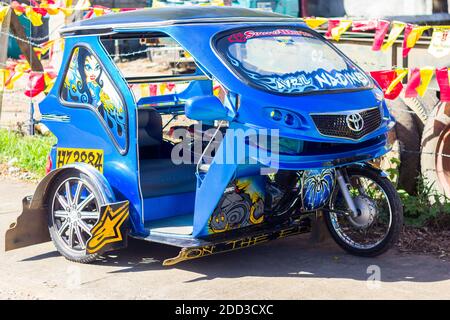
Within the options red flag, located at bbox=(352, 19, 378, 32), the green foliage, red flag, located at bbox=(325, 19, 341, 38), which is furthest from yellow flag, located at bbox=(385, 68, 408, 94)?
red flag, located at bbox=(325, 19, 341, 38)

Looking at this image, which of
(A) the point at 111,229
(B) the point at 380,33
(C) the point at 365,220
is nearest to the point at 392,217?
(C) the point at 365,220

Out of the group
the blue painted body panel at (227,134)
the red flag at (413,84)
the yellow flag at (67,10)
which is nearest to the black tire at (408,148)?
the red flag at (413,84)

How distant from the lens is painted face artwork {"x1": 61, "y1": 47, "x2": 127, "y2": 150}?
20.7ft

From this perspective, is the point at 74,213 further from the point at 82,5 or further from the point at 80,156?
the point at 82,5

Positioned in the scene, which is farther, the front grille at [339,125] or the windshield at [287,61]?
the windshield at [287,61]

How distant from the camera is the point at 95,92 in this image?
6.54 meters

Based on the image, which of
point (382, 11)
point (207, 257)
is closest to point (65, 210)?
point (207, 257)

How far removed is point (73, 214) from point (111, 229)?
0.52m

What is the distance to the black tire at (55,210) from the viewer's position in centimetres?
636

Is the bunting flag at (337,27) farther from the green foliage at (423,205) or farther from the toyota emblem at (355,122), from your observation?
the toyota emblem at (355,122)

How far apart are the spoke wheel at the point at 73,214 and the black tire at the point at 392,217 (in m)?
1.88

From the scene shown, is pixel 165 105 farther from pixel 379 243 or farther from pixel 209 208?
pixel 379 243

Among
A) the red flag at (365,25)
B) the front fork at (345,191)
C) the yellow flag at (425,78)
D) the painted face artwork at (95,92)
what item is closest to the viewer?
the front fork at (345,191)

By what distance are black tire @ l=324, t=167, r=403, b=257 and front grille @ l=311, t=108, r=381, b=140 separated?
418 mm
